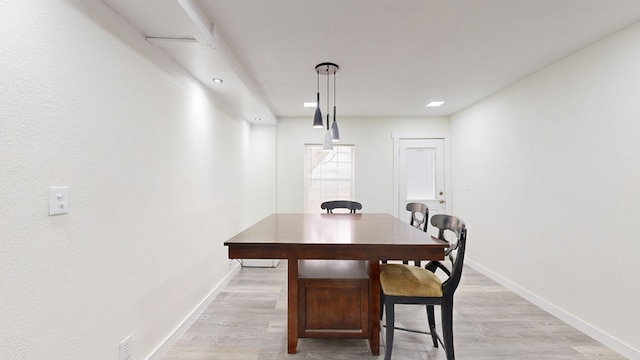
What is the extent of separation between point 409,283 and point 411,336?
28.0 inches

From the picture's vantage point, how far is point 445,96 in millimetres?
3695

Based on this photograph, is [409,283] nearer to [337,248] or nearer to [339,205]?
[337,248]

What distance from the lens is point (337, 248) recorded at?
1.61 metres

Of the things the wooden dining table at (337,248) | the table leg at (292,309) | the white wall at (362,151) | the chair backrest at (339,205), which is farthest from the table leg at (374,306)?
the white wall at (362,151)

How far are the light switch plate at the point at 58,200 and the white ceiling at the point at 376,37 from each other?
3.28ft

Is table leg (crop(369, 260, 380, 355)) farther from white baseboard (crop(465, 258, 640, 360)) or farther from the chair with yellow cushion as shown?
white baseboard (crop(465, 258, 640, 360))

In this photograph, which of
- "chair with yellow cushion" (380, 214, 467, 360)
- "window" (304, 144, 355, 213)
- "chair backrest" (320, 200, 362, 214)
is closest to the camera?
"chair with yellow cushion" (380, 214, 467, 360)

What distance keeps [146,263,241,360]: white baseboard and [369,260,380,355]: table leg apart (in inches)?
58.6

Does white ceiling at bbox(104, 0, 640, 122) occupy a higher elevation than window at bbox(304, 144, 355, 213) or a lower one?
higher

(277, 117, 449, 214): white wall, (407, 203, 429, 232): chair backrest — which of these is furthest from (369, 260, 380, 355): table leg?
(277, 117, 449, 214): white wall

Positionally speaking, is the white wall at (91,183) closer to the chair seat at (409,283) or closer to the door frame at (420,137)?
the chair seat at (409,283)

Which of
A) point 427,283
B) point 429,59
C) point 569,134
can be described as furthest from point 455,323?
point 429,59

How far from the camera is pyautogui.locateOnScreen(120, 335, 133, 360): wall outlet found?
1.62 metres

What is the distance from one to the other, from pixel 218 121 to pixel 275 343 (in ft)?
7.43
